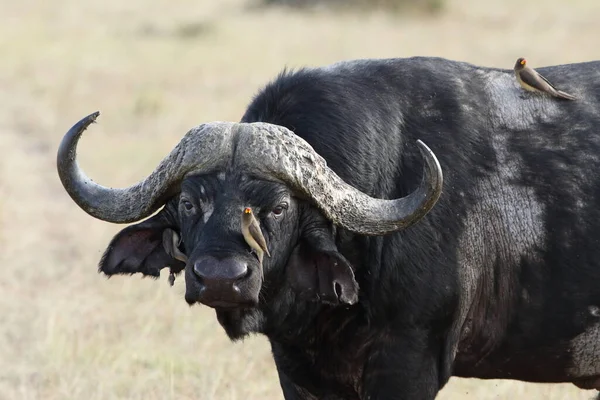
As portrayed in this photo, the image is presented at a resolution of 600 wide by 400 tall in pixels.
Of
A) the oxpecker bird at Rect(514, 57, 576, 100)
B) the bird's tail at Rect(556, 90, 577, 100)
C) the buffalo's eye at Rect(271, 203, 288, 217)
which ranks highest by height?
the oxpecker bird at Rect(514, 57, 576, 100)

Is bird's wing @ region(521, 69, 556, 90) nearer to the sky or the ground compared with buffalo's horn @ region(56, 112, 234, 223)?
nearer to the sky

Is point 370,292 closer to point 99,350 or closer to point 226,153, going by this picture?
point 226,153

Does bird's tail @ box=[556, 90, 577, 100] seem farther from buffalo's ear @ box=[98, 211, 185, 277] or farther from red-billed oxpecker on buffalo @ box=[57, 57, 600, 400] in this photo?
buffalo's ear @ box=[98, 211, 185, 277]

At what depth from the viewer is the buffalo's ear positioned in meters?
5.16

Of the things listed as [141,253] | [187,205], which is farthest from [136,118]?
[187,205]

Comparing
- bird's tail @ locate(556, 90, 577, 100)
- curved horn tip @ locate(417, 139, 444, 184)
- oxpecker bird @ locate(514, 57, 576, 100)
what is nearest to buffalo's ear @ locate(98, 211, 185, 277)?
curved horn tip @ locate(417, 139, 444, 184)

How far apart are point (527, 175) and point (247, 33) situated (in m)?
17.2

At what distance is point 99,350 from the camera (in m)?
7.54

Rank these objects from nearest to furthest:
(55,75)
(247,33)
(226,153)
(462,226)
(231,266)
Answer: (231,266)
(226,153)
(462,226)
(55,75)
(247,33)

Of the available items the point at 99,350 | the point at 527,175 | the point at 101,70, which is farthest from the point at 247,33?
the point at 527,175

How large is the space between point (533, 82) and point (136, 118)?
10080 millimetres

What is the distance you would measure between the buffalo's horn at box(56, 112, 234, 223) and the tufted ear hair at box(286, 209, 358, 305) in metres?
0.48

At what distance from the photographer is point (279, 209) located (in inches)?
190

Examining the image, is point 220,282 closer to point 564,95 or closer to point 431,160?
point 431,160
